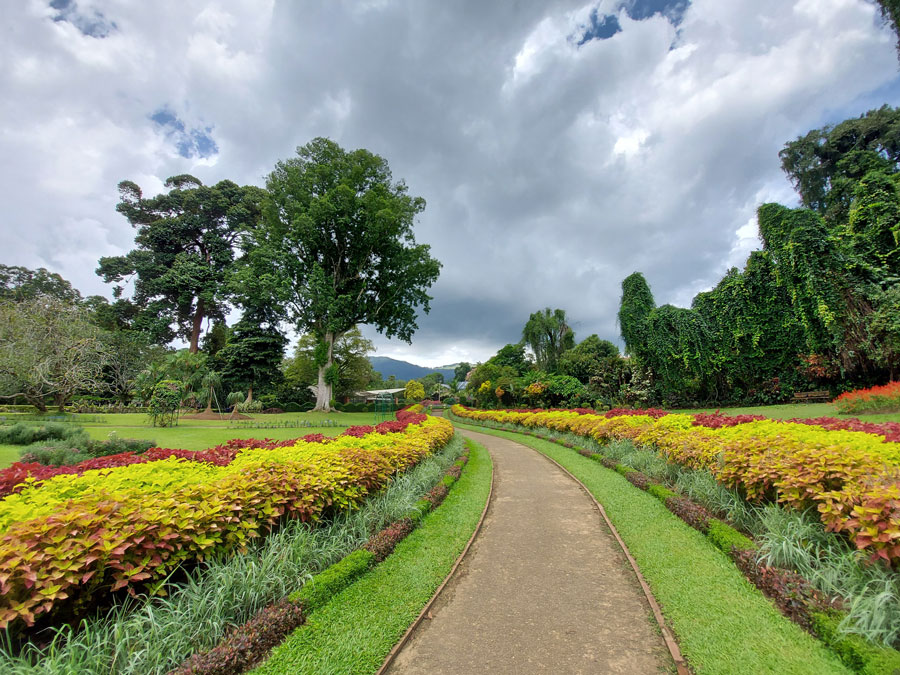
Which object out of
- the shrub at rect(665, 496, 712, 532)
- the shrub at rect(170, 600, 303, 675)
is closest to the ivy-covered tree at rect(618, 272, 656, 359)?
the shrub at rect(665, 496, 712, 532)

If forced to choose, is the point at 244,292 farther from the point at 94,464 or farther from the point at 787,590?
the point at 787,590

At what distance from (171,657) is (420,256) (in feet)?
84.3

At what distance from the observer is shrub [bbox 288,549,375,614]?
9.93ft

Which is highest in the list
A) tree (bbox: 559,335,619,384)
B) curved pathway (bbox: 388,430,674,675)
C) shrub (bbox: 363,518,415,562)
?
tree (bbox: 559,335,619,384)

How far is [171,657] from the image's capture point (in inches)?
89.0

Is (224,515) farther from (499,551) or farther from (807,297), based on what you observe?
(807,297)

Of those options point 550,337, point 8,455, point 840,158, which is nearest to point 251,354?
point 8,455

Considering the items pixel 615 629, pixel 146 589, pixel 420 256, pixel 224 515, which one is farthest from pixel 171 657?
pixel 420 256

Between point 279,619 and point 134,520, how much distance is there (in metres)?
1.28

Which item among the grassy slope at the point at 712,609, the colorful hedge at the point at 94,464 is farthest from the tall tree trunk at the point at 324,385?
the grassy slope at the point at 712,609

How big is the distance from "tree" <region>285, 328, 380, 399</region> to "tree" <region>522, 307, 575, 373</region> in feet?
62.1

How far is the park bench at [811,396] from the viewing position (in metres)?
14.4

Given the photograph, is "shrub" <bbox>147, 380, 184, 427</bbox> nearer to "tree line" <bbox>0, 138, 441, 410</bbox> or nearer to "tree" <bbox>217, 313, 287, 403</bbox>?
"tree line" <bbox>0, 138, 441, 410</bbox>

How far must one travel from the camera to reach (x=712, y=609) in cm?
300
